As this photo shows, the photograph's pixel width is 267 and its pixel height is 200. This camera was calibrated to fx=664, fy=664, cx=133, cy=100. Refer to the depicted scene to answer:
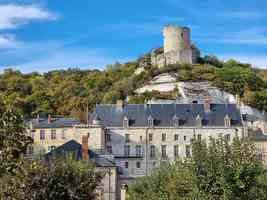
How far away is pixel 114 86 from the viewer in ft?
290

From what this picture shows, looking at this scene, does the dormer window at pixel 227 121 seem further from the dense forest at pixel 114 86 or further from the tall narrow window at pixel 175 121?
the dense forest at pixel 114 86

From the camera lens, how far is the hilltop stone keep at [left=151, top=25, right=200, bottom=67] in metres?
91.9

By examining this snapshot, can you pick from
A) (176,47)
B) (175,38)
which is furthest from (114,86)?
(175,38)

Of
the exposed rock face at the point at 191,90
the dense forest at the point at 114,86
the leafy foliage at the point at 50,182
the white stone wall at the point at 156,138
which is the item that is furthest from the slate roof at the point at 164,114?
the leafy foliage at the point at 50,182

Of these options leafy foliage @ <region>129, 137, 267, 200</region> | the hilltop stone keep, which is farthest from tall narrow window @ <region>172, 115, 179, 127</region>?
leafy foliage @ <region>129, 137, 267, 200</region>

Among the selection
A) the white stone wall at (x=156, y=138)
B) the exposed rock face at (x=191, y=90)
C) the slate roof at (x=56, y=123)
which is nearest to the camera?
the white stone wall at (x=156, y=138)

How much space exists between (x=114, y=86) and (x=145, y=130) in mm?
30788

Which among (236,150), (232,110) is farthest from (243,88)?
(236,150)

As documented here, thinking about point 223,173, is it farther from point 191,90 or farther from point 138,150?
point 191,90

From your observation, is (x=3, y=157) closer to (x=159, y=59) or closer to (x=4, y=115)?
(x=4, y=115)

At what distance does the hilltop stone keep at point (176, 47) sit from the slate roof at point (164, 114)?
105 ft

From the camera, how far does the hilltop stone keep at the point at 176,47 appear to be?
91.9 m

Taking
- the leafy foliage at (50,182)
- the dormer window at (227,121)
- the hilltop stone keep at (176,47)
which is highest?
the hilltop stone keep at (176,47)

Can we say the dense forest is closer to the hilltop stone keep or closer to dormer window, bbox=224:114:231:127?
the hilltop stone keep
